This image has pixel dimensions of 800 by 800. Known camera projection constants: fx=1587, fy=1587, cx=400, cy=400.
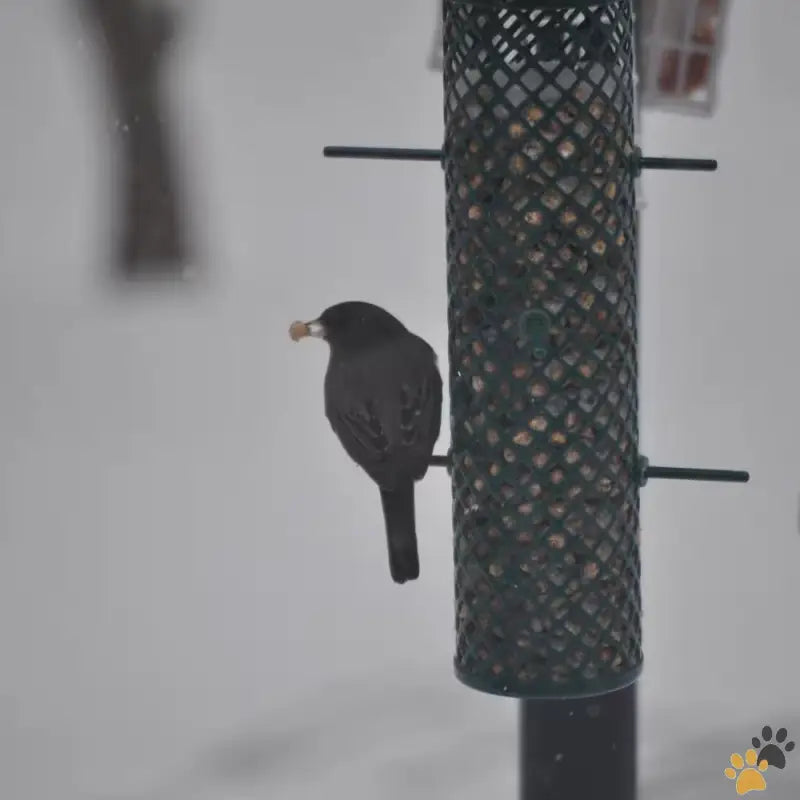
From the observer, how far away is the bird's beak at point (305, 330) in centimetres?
204

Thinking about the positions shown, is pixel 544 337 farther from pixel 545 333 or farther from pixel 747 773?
pixel 747 773

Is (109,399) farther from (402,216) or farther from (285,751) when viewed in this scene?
(285,751)

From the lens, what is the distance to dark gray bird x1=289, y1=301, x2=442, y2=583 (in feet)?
6.88

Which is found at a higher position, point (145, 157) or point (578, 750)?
point (145, 157)

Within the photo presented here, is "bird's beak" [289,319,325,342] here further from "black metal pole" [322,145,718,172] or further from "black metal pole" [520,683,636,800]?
"black metal pole" [520,683,636,800]

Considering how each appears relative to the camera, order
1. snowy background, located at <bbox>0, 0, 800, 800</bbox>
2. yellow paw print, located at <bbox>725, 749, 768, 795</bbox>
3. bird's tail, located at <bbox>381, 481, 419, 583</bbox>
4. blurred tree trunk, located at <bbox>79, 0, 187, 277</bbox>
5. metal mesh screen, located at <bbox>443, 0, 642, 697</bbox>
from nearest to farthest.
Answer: metal mesh screen, located at <bbox>443, 0, 642, 697</bbox>, bird's tail, located at <bbox>381, 481, 419, 583</bbox>, yellow paw print, located at <bbox>725, 749, 768, 795</bbox>, snowy background, located at <bbox>0, 0, 800, 800</bbox>, blurred tree trunk, located at <bbox>79, 0, 187, 277</bbox>

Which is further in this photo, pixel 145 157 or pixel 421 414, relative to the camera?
pixel 145 157

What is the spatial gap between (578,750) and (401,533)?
409 millimetres

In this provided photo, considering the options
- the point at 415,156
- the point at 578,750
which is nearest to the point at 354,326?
the point at 415,156

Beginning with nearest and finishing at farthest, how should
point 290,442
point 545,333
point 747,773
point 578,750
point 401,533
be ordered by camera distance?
point 545,333
point 401,533
point 578,750
point 747,773
point 290,442

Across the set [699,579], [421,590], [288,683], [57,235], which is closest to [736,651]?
[699,579]

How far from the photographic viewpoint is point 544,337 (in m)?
1.99

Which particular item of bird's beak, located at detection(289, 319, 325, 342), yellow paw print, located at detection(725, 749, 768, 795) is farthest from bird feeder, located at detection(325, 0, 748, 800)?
yellow paw print, located at detection(725, 749, 768, 795)

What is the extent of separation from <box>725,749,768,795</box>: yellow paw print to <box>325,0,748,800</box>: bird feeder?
1.82 meters
